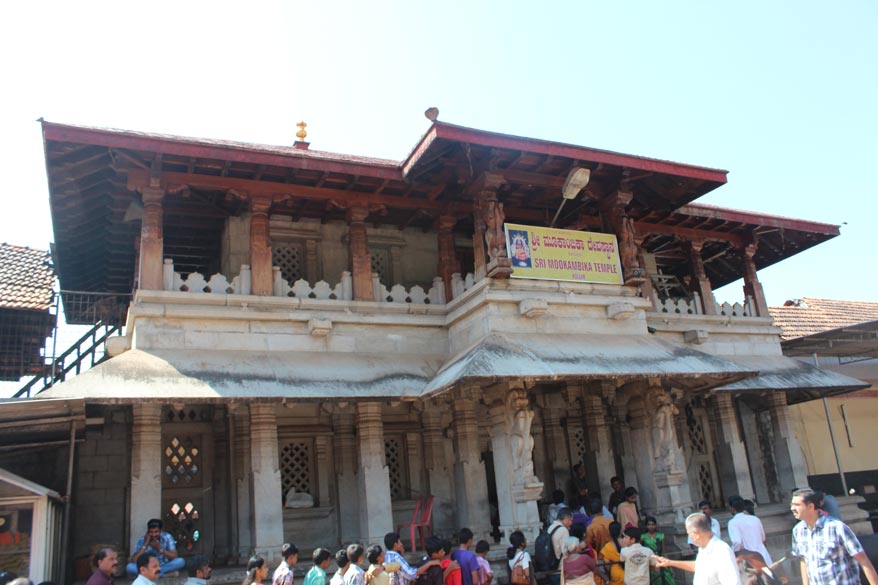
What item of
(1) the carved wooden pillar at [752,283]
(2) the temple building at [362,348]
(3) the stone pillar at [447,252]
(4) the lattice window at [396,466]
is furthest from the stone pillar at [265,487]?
(1) the carved wooden pillar at [752,283]

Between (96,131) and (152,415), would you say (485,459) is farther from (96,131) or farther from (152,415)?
(96,131)

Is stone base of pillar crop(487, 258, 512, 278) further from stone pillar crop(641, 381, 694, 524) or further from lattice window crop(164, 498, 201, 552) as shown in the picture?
lattice window crop(164, 498, 201, 552)

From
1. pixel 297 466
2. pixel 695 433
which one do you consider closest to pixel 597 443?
pixel 695 433

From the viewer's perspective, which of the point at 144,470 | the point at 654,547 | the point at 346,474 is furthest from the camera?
the point at 346,474

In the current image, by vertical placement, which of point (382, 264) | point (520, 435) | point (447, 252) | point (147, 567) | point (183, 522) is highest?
point (382, 264)

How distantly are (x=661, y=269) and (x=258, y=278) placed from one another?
37.1 ft

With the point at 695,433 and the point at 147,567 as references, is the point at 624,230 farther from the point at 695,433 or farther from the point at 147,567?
the point at 147,567

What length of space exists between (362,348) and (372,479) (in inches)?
87.4

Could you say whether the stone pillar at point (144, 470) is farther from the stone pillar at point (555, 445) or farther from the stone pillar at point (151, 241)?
the stone pillar at point (555, 445)

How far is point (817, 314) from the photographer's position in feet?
70.9

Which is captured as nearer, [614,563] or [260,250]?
[614,563]

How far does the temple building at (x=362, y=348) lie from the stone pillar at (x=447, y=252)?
41mm

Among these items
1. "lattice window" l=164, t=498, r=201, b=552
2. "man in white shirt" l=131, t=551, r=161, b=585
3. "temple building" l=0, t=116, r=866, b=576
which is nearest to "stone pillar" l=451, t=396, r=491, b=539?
"temple building" l=0, t=116, r=866, b=576

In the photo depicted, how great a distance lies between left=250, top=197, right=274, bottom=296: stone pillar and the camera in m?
12.2
